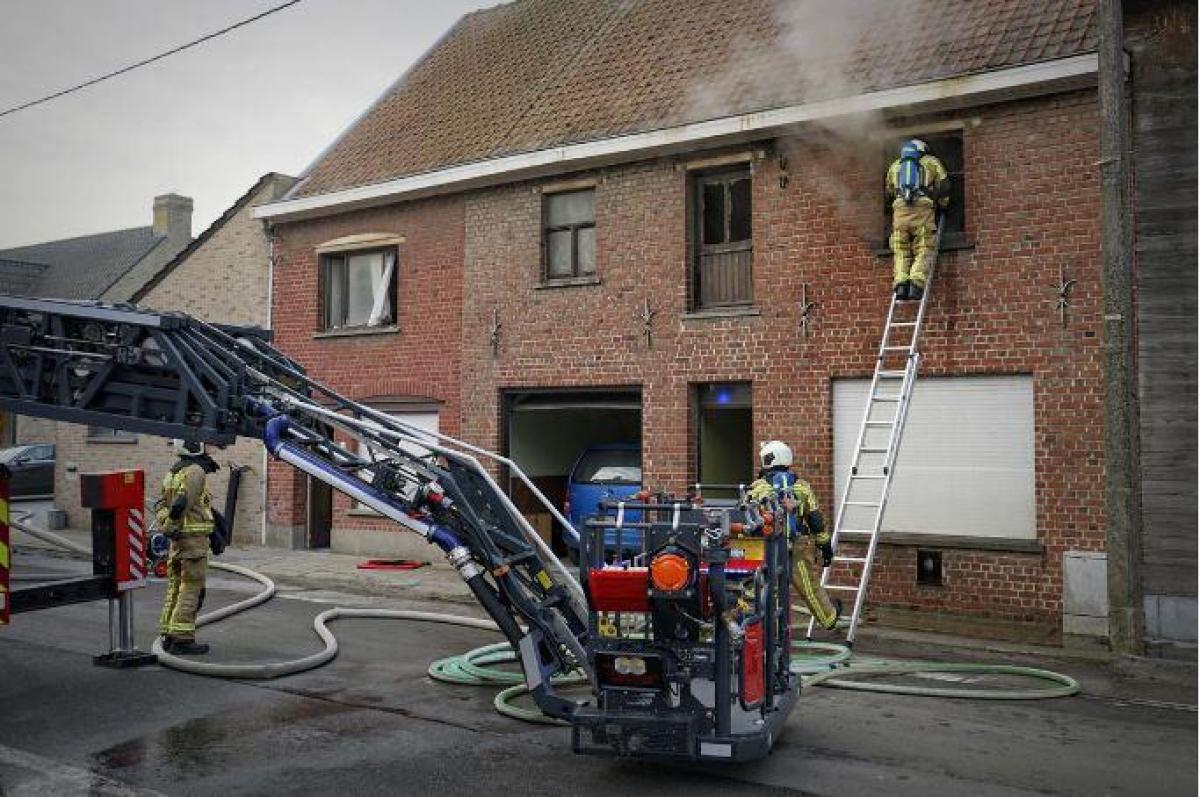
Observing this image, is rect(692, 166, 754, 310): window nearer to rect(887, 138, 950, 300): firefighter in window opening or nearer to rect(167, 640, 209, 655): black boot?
rect(887, 138, 950, 300): firefighter in window opening

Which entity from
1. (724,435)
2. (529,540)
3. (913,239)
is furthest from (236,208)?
(529,540)

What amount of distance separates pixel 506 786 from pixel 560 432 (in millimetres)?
10734

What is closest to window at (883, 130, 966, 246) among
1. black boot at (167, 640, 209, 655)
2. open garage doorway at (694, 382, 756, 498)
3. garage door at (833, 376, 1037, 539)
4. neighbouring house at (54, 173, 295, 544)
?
garage door at (833, 376, 1037, 539)

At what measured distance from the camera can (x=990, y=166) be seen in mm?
11250

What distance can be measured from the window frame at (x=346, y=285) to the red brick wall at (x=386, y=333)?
0.32 ft

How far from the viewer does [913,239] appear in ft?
37.2

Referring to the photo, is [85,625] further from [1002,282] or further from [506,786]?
[1002,282]

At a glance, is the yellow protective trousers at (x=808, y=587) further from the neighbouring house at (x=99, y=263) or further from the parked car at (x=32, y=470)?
the neighbouring house at (x=99, y=263)

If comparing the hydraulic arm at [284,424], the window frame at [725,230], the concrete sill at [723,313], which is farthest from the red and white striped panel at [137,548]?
the window frame at [725,230]

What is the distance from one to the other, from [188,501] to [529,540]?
3.75m

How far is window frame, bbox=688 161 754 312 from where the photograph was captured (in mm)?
13039

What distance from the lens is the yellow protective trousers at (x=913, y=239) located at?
1110 centimetres

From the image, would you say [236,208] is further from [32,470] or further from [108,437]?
[32,470]

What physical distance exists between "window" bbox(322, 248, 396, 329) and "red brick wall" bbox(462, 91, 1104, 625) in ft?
5.95
